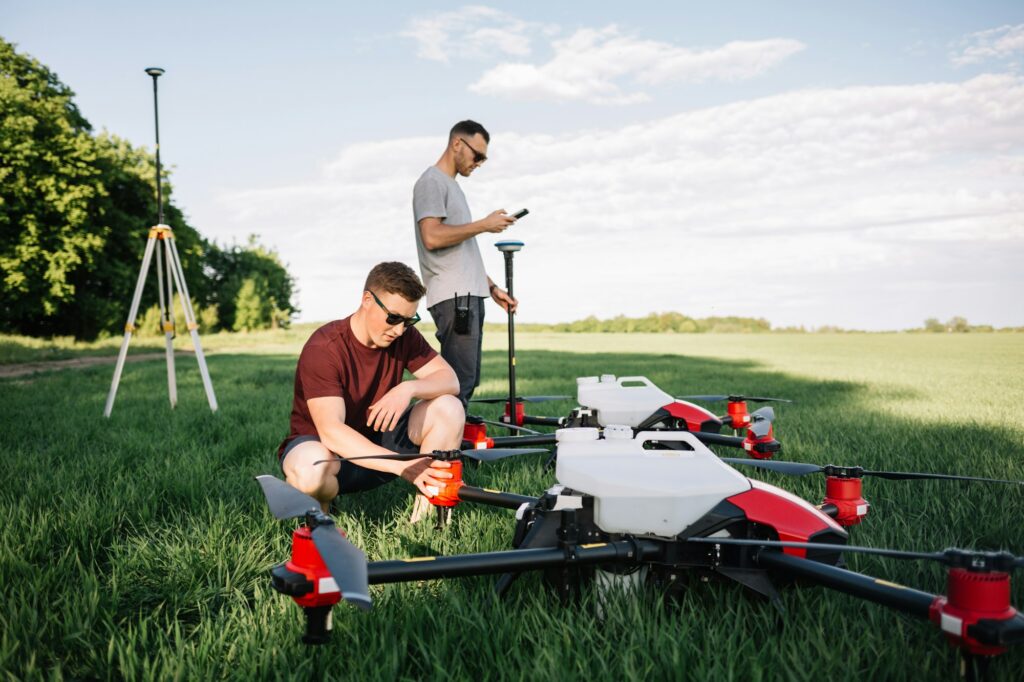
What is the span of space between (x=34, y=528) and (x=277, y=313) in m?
59.8

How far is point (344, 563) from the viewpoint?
1.89 meters

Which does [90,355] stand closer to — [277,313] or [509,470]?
[509,470]

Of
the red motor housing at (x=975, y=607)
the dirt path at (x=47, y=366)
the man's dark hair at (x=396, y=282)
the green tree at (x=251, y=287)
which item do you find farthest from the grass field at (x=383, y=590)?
the green tree at (x=251, y=287)

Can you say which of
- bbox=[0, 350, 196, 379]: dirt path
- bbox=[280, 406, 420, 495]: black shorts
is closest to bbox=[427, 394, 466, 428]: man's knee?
bbox=[280, 406, 420, 495]: black shorts

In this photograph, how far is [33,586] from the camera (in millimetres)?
2947

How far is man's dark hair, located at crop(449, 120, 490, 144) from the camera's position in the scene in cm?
576

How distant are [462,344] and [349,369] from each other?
1.69m

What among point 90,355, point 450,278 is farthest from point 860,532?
point 90,355

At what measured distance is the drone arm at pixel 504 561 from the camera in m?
Answer: 2.16

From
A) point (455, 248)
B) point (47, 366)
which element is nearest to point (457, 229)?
point (455, 248)

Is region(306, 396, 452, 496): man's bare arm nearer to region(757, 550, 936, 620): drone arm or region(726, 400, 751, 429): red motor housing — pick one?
region(757, 550, 936, 620): drone arm

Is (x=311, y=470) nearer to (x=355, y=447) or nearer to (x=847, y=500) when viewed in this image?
(x=355, y=447)

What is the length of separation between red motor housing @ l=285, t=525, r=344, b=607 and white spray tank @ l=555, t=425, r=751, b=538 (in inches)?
40.6

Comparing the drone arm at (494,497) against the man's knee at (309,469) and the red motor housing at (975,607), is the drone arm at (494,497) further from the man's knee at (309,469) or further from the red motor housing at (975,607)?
the red motor housing at (975,607)
